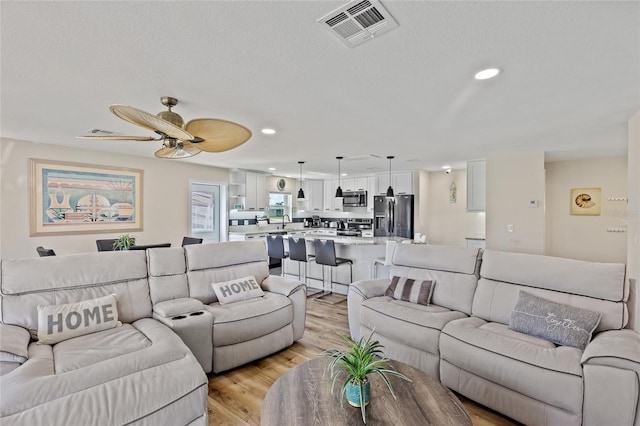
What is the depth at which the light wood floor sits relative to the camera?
2062 mm

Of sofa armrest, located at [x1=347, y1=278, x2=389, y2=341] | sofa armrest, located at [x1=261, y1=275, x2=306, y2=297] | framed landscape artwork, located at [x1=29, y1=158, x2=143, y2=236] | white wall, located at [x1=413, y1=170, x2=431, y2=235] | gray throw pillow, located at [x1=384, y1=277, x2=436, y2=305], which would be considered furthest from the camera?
white wall, located at [x1=413, y1=170, x2=431, y2=235]

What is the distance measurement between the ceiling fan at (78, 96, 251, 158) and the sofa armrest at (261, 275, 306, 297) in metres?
1.57

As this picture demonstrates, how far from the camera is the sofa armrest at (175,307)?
250 cm

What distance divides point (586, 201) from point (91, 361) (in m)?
7.59

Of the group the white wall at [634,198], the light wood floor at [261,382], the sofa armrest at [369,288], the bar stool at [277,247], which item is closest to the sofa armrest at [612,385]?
the light wood floor at [261,382]

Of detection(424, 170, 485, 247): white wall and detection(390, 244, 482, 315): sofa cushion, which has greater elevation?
detection(424, 170, 485, 247): white wall

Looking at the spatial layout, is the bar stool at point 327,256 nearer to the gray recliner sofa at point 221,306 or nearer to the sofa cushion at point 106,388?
the gray recliner sofa at point 221,306

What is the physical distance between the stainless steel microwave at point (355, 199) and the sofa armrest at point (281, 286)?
16.3 ft

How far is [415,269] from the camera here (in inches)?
129

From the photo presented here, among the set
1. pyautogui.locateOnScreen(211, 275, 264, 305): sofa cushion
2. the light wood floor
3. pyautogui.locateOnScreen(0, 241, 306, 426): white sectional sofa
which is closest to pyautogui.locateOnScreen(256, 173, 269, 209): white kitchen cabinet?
pyautogui.locateOnScreen(0, 241, 306, 426): white sectional sofa

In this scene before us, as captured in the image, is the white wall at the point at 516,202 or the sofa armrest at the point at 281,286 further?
the white wall at the point at 516,202

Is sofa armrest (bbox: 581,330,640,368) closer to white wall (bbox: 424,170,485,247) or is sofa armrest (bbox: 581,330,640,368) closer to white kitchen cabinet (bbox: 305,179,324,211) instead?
white wall (bbox: 424,170,485,247)

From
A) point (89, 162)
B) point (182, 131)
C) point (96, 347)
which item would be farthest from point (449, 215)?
point (89, 162)

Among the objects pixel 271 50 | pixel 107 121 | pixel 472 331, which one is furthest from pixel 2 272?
pixel 472 331
